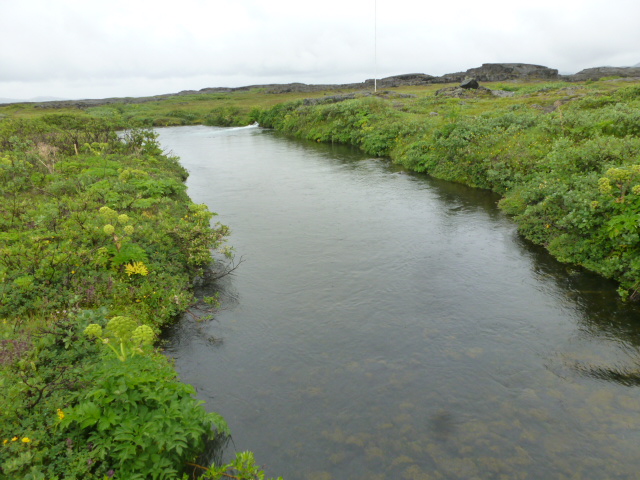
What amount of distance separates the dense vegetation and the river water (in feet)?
4.45

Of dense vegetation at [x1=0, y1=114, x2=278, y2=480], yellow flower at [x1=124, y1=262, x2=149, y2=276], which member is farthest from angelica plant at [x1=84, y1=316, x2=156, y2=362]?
yellow flower at [x1=124, y1=262, x2=149, y2=276]

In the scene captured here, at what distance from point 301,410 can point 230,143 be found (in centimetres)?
4626

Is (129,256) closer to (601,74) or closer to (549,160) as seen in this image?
(549,160)

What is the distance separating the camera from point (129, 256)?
1195 cm

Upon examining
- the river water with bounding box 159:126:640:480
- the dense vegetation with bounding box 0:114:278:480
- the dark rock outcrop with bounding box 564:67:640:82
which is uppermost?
the dark rock outcrop with bounding box 564:67:640:82

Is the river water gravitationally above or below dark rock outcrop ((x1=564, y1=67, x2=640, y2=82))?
below

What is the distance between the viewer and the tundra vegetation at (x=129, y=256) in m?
6.38

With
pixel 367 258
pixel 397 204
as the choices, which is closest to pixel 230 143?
pixel 397 204

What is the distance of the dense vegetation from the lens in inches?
246

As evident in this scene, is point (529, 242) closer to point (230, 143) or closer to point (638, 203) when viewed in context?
point (638, 203)

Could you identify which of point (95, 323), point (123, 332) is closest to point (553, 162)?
point (123, 332)

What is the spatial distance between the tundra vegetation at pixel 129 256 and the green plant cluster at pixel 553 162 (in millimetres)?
88

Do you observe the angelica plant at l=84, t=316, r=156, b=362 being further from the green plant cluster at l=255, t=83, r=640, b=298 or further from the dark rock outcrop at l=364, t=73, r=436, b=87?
the dark rock outcrop at l=364, t=73, r=436, b=87

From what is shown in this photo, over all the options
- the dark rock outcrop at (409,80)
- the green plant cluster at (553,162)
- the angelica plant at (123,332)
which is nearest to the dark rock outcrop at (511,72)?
the dark rock outcrop at (409,80)
